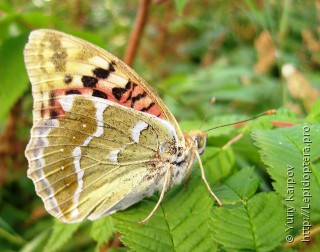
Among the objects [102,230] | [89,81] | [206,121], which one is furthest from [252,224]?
[206,121]

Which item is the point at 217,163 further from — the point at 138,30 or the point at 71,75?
the point at 138,30

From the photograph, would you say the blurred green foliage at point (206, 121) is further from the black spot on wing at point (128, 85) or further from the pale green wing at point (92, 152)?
the black spot on wing at point (128, 85)

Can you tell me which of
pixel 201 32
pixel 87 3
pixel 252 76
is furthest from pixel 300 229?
pixel 201 32

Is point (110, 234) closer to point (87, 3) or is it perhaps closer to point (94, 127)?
point (94, 127)

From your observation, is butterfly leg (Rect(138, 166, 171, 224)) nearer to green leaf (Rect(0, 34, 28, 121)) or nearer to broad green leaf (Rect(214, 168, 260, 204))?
broad green leaf (Rect(214, 168, 260, 204))

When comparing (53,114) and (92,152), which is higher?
(53,114)

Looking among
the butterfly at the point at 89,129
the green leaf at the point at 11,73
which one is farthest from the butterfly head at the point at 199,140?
the green leaf at the point at 11,73

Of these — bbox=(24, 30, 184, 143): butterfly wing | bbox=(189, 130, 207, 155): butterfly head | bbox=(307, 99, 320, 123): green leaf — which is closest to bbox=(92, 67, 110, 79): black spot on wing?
bbox=(24, 30, 184, 143): butterfly wing
